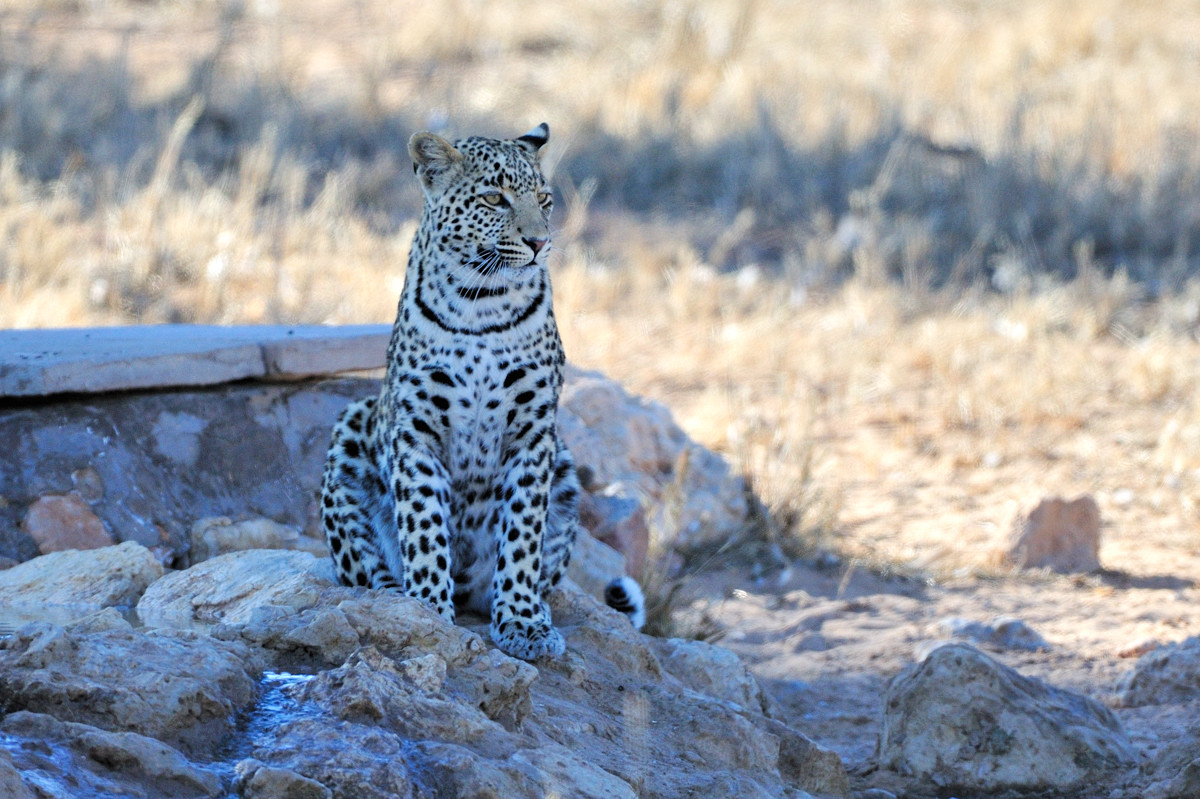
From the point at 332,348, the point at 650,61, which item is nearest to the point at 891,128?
the point at 650,61

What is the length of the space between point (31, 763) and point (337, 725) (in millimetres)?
653

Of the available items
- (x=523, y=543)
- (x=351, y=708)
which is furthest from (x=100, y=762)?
(x=523, y=543)

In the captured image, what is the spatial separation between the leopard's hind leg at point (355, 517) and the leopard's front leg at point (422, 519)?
0.29 metres

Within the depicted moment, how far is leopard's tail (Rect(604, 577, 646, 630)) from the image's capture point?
5406 millimetres

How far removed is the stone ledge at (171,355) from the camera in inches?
228

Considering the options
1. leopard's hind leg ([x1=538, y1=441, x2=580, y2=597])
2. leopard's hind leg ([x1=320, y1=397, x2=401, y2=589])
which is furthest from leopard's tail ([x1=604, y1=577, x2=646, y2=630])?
leopard's hind leg ([x1=320, y1=397, x2=401, y2=589])

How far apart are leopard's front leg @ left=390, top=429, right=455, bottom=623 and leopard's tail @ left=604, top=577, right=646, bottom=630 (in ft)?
3.38

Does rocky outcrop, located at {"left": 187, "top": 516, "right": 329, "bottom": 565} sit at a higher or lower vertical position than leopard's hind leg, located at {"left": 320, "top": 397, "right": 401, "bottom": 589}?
lower

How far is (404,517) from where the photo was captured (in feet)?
14.6

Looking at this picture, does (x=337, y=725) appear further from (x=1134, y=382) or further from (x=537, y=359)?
(x=1134, y=382)

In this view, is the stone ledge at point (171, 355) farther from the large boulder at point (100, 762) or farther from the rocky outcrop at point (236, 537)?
the large boulder at point (100, 762)

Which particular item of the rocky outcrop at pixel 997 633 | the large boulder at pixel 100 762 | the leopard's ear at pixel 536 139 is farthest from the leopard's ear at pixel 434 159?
the rocky outcrop at pixel 997 633

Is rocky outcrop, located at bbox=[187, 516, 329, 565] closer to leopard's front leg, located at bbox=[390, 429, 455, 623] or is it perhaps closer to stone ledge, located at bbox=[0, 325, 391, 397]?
stone ledge, located at bbox=[0, 325, 391, 397]

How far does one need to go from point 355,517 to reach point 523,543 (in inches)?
25.0
